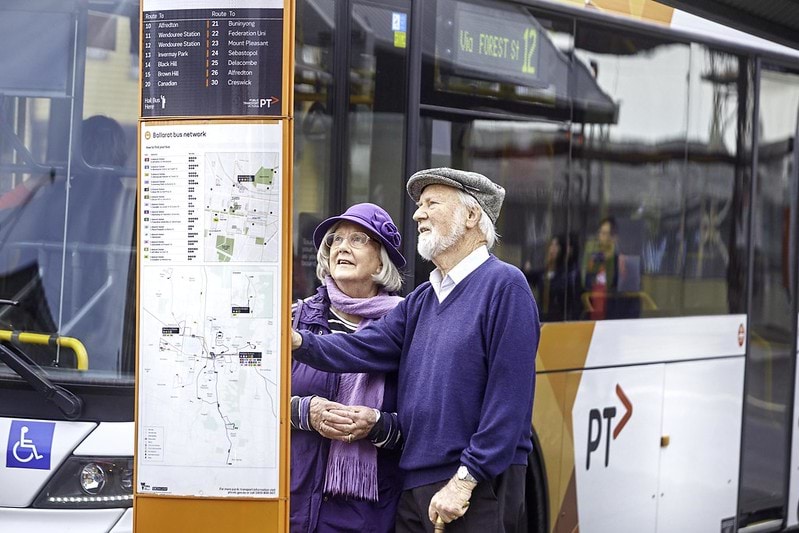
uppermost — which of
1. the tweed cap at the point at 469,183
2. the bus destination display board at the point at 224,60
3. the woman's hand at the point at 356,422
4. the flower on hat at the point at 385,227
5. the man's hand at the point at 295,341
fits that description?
the bus destination display board at the point at 224,60

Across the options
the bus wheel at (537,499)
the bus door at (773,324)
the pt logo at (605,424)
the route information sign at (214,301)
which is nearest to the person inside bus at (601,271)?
the pt logo at (605,424)

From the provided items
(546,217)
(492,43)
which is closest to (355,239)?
(492,43)

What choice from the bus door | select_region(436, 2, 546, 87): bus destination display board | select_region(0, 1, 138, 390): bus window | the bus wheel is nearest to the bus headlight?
select_region(0, 1, 138, 390): bus window

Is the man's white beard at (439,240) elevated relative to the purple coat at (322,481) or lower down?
elevated

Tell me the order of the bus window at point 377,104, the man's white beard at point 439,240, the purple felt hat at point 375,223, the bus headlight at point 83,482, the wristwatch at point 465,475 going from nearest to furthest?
the wristwatch at point 465,475
the man's white beard at point 439,240
the purple felt hat at point 375,223
the bus headlight at point 83,482
the bus window at point 377,104

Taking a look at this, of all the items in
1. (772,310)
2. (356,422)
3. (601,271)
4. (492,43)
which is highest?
(492,43)

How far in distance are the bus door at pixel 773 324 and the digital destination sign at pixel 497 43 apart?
1.90m

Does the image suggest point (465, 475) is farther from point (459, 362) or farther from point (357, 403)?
point (357, 403)

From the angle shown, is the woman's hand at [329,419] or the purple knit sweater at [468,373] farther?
the woman's hand at [329,419]

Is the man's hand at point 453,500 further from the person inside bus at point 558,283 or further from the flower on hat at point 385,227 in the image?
the person inside bus at point 558,283

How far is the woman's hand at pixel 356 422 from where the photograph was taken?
145 inches

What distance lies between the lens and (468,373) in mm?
3555

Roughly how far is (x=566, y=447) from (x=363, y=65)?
202cm

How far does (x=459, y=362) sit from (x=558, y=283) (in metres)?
2.45
